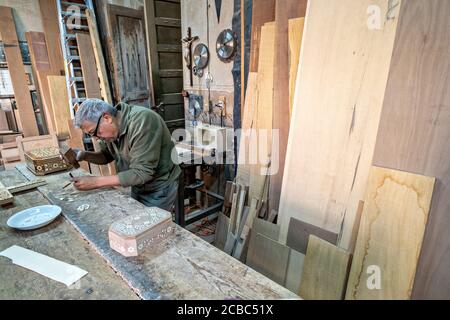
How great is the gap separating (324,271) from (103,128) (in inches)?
56.5

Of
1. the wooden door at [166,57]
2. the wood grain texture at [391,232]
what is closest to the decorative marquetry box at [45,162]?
the wooden door at [166,57]

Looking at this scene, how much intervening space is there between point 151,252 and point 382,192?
1.01 metres

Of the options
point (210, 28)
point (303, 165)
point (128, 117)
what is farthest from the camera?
point (210, 28)

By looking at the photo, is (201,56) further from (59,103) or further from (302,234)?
(302,234)

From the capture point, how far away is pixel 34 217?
3.97 ft

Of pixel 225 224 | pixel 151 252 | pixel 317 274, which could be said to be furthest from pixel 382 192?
pixel 225 224

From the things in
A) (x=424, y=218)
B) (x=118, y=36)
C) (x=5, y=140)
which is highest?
(x=118, y=36)

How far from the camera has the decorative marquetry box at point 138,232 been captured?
0.95m

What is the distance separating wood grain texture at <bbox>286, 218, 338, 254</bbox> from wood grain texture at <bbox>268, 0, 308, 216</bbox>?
0.33 m

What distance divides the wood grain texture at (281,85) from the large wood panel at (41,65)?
112 inches

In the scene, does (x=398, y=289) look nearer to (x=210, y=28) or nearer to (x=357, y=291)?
(x=357, y=291)

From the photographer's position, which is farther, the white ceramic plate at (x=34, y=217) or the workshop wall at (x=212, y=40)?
the workshop wall at (x=212, y=40)

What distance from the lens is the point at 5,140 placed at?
3025 mm

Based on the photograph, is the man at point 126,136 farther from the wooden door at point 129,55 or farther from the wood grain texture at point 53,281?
the wooden door at point 129,55
